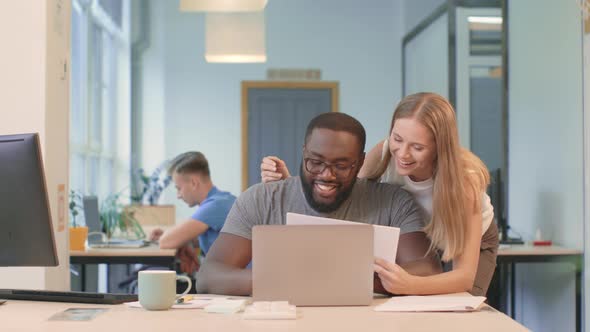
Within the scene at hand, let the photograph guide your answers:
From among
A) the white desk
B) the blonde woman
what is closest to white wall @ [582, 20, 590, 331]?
the blonde woman

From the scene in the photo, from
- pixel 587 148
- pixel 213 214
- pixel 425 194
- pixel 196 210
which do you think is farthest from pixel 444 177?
pixel 196 210

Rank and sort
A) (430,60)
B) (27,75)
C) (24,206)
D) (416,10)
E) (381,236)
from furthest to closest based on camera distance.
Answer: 1. (416,10)
2. (430,60)
3. (27,75)
4. (381,236)
5. (24,206)

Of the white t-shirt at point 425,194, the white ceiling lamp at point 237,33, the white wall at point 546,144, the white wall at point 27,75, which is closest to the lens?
the white t-shirt at point 425,194

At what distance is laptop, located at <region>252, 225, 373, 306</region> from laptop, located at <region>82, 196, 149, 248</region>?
2996mm

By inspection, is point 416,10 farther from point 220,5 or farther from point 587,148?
point 587,148

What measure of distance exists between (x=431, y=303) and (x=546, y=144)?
316 cm

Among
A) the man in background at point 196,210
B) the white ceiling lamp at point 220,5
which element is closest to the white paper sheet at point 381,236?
the man in background at point 196,210

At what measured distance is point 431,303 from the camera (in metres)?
2.27

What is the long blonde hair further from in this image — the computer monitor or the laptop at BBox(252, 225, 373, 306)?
the computer monitor

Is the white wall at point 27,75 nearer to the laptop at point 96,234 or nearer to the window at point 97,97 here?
the laptop at point 96,234

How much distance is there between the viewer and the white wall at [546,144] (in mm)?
4777

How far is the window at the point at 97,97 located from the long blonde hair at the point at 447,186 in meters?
4.86

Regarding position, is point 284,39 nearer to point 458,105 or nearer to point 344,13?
point 344,13

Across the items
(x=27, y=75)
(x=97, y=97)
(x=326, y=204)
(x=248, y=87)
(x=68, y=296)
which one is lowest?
(x=68, y=296)
